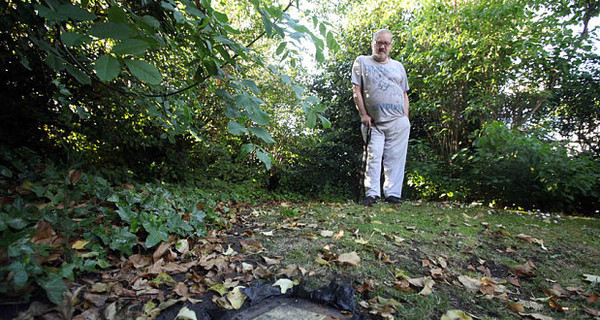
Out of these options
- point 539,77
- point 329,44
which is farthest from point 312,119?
point 539,77

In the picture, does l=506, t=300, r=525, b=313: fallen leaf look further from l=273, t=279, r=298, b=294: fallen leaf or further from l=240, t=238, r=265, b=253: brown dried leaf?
l=240, t=238, r=265, b=253: brown dried leaf

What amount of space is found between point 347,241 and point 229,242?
80cm

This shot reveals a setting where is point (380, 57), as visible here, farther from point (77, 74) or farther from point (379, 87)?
point (77, 74)

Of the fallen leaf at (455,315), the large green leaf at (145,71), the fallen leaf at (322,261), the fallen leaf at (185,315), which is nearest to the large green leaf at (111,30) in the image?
the large green leaf at (145,71)

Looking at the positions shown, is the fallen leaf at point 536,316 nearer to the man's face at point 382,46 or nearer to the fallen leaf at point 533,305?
the fallen leaf at point 533,305

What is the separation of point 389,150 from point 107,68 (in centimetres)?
394

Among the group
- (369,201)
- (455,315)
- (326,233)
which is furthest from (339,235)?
(369,201)

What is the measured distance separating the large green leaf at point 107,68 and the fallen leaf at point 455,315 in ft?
4.51

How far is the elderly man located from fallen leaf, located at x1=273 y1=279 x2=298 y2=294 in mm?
2863

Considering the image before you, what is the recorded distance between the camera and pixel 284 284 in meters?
1.30

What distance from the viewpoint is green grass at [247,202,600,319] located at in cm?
127

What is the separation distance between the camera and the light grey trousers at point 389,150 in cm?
410

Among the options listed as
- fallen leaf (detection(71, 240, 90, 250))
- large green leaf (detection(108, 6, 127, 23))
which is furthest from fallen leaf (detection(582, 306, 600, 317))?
fallen leaf (detection(71, 240, 90, 250))

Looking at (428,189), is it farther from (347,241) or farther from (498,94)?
(347,241)
